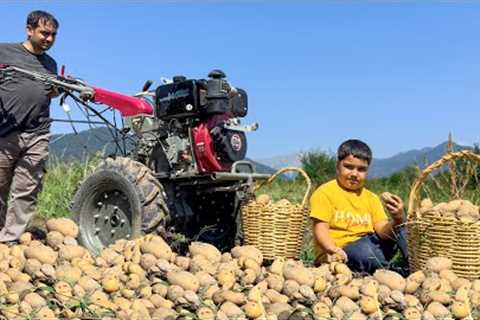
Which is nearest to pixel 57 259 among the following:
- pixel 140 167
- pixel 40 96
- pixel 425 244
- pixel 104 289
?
pixel 104 289

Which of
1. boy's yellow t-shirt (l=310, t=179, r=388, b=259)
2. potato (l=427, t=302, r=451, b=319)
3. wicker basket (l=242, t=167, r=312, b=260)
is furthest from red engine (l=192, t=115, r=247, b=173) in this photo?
potato (l=427, t=302, r=451, b=319)

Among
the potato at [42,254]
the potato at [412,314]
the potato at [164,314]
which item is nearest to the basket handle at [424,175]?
the potato at [412,314]

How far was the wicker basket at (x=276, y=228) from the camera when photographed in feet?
13.6

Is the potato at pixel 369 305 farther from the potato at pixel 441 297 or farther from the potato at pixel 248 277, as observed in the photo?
the potato at pixel 248 277

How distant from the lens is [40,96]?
15.3ft

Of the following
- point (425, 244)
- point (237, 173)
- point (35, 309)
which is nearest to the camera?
point (35, 309)

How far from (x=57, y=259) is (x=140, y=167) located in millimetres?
1229

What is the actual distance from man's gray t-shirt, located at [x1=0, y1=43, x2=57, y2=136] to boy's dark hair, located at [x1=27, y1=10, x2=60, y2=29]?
0.19 meters

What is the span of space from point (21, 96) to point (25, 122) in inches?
6.9

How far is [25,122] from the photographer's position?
4.65m

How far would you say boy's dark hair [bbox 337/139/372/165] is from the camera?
158 inches

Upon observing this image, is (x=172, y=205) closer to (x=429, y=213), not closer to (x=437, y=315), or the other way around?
(x=429, y=213)

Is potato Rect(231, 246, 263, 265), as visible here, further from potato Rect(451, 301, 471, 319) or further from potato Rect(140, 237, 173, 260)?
potato Rect(451, 301, 471, 319)

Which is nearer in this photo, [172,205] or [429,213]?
[429,213]
